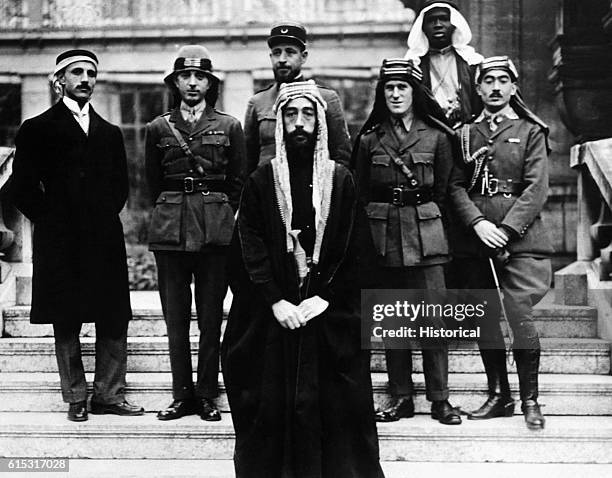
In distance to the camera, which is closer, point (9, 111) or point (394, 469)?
point (394, 469)

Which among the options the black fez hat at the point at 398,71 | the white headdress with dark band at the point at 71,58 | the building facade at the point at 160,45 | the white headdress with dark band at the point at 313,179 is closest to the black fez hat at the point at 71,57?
the white headdress with dark band at the point at 71,58

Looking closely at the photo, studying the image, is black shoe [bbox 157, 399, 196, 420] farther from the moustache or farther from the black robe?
the moustache

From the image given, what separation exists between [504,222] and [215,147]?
170 cm

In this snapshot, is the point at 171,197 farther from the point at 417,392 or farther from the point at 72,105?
the point at 417,392

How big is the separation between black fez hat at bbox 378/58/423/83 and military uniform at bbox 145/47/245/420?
3.11ft

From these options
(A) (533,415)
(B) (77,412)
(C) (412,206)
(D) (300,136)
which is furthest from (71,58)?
(A) (533,415)

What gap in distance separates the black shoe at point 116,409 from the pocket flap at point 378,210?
1.76 meters

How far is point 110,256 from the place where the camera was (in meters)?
5.23

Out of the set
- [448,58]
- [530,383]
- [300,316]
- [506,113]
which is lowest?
[530,383]

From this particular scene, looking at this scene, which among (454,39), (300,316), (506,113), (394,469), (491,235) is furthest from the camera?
(454,39)

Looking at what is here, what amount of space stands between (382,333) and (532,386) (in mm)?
873

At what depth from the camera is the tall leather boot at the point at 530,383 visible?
480 centimetres

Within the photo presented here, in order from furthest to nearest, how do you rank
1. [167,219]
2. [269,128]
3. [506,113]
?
[269,128], [167,219], [506,113]

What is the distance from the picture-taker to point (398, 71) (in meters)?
4.92
